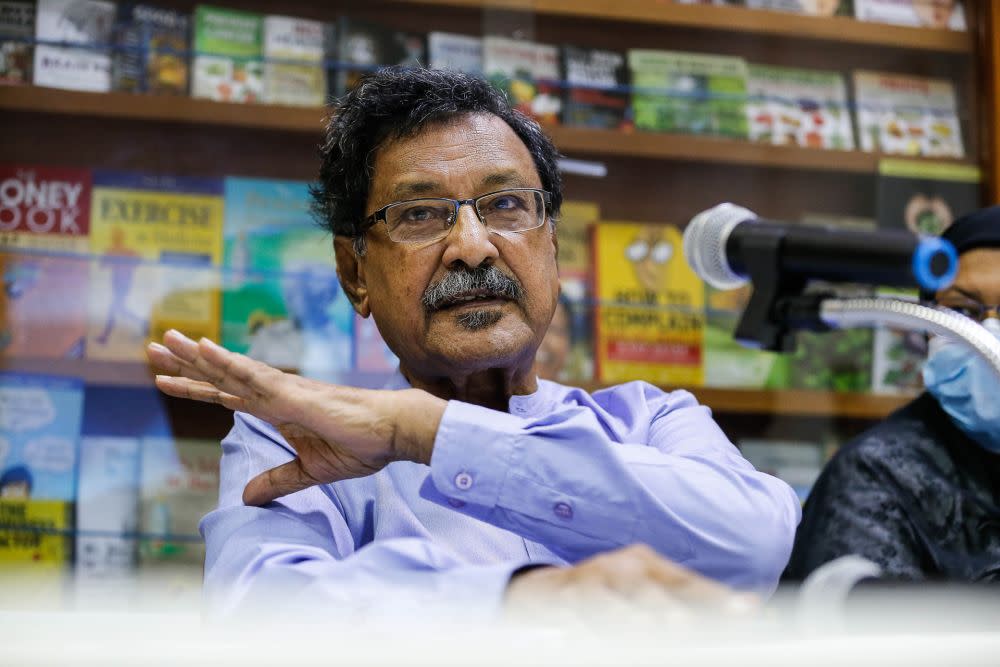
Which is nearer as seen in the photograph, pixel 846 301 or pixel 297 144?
pixel 846 301

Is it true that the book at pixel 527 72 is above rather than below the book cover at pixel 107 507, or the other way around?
above

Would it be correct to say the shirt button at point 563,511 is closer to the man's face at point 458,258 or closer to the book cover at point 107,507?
the man's face at point 458,258

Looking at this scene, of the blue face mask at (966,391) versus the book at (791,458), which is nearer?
the blue face mask at (966,391)

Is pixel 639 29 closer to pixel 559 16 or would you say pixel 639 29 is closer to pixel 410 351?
pixel 559 16

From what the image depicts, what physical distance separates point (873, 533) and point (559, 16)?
138cm

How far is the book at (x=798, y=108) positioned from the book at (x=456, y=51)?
657 millimetres

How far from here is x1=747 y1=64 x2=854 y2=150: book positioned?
2549 millimetres

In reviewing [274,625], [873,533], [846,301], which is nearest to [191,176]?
[873,533]

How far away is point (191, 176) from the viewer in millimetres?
2318

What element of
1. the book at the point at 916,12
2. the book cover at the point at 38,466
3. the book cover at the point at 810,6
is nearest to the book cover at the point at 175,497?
the book cover at the point at 38,466

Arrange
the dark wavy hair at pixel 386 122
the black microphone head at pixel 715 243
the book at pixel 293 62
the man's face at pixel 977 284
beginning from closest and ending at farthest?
the black microphone head at pixel 715 243
the dark wavy hair at pixel 386 122
the man's face at pixel 977 284
the book at pixel 293 62

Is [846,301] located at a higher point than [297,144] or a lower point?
lower

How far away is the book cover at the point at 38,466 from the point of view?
2.11m

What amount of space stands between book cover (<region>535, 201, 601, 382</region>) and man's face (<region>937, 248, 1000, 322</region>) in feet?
2.53
